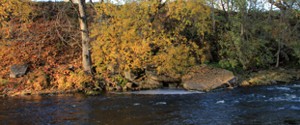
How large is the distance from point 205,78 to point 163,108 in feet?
24.4

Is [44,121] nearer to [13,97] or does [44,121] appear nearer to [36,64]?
[13,97]

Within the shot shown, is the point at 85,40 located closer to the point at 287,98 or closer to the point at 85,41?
the point at 85,41

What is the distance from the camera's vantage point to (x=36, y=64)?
79.8 feet

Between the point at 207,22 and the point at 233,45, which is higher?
the point at 207,22

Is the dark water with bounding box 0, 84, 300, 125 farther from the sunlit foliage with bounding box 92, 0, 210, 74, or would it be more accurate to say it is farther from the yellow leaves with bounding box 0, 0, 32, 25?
the yellow leaves with bounding box 0, 0, 32, 25

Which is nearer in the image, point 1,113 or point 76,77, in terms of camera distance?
point 1,113

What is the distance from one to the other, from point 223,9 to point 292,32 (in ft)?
17.8

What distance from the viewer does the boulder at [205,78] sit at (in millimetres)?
20688

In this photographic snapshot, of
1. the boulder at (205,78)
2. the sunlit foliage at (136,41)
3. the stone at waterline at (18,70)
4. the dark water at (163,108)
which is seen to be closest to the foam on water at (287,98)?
the dark water at (163,108)

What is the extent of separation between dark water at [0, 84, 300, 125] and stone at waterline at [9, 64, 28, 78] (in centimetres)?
376

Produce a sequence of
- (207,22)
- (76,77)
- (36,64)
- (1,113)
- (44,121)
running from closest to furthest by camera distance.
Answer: (44,121) < (1,113) < (76,77) < (36,64) < (207,22)

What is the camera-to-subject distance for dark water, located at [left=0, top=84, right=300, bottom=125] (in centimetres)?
1275

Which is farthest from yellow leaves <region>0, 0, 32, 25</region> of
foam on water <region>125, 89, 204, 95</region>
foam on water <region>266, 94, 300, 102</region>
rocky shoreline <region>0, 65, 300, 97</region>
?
foam on water <region>266, 94, 300, 102</region>

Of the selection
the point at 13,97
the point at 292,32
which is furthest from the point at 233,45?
the point at 13,97
